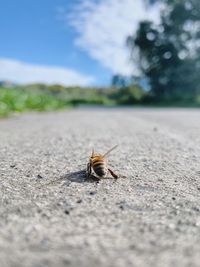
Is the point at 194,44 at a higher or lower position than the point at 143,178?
higher

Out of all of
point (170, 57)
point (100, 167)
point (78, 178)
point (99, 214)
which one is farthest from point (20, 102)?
point (170, 57)

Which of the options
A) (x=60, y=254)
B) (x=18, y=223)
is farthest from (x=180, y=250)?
(x=18, y=223)

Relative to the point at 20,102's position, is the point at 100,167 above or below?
above

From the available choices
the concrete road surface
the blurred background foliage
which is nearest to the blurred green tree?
the blurred background foliage

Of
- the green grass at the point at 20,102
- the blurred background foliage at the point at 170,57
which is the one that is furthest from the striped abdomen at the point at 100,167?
the blurred background foliage at the point at 170,57

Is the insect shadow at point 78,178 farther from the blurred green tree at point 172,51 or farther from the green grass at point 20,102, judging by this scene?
the blurred green tree at point 172,51

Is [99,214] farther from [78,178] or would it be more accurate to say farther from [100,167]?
[78,178]

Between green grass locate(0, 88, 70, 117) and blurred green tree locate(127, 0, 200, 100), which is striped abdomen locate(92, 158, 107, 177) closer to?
green grass locate(0, 88, 70, 117)

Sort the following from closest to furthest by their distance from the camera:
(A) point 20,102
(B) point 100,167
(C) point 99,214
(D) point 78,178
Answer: (C) point 99,214
(B) point 100,167
(D) point 78,178
(A) point 20,102

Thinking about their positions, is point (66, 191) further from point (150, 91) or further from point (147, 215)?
point (150, 91)
